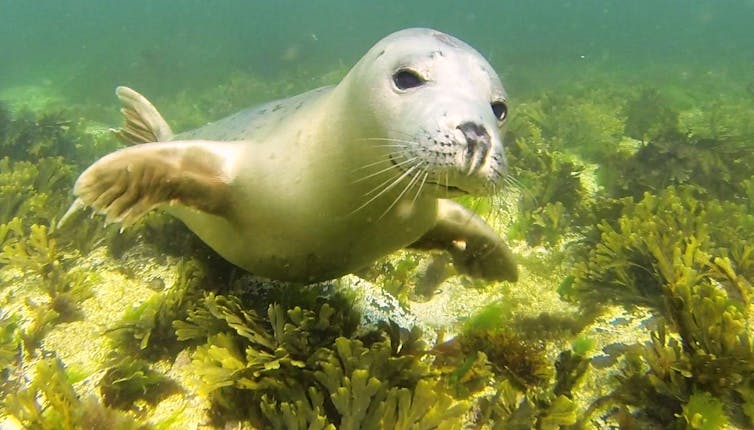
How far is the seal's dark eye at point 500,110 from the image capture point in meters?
2.06

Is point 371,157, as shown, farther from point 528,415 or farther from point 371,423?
point 528,415

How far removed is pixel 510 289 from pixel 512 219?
1.20 metres

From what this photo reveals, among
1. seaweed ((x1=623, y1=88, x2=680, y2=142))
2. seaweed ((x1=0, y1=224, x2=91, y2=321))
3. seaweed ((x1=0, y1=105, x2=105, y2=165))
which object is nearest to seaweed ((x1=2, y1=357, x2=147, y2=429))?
seaweed ((x1=0, y1=224, x2=91, y2=321))

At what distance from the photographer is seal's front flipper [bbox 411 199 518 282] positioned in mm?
3123

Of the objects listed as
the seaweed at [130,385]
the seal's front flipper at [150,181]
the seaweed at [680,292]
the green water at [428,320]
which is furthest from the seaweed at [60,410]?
the seaweed at [680,292]

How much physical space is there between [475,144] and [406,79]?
55cm

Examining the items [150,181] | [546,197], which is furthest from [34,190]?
[546,197]

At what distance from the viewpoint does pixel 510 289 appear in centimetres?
365

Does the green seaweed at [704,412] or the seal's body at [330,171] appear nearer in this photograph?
the seal's body at [330,171]

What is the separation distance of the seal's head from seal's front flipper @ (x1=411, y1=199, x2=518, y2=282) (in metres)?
1.06

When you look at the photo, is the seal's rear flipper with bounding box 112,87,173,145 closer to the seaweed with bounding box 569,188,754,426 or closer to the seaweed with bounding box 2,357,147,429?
the seaweed with bounding box 2,357,147,429

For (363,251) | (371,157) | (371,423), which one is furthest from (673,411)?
(371,157)

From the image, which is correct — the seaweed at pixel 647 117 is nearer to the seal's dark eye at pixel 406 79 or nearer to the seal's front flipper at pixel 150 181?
the seal's dark eye at pixel 406 79

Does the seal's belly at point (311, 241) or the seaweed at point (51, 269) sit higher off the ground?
the seal's belly at point (311, 241)
